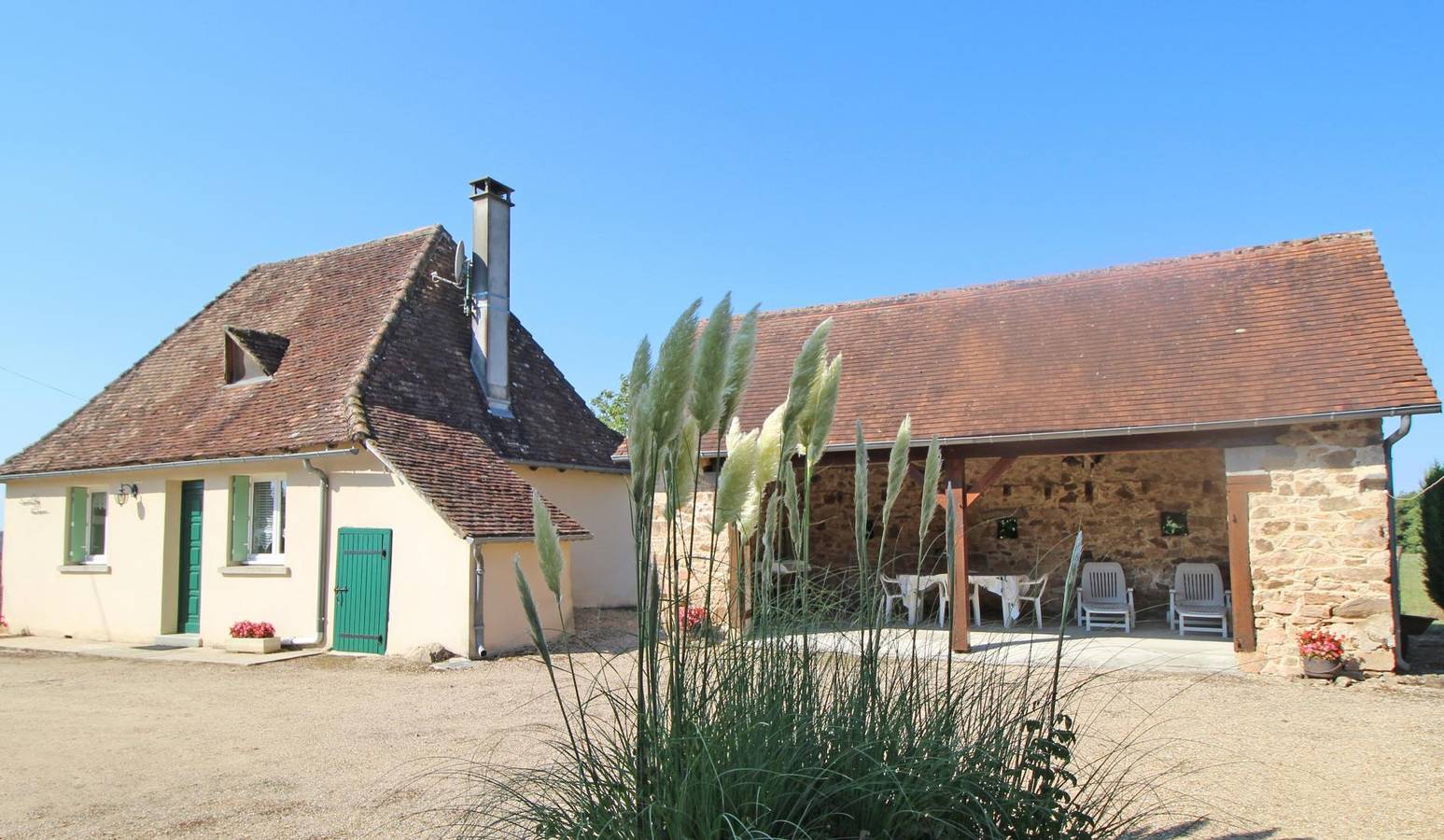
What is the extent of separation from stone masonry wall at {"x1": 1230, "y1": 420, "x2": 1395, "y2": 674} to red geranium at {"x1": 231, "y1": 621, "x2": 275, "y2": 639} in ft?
34.4

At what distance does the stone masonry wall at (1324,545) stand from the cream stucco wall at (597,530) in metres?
8.23

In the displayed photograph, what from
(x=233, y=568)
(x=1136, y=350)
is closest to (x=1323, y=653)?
(x=1136, y=350)

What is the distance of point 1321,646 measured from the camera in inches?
314

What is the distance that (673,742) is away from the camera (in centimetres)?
245

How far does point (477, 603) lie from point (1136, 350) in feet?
25.3

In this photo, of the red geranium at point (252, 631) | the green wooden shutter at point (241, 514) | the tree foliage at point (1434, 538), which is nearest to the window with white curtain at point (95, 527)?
the green wooden shutter at point (241, 514)

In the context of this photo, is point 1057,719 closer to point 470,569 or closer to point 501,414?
point 470,569

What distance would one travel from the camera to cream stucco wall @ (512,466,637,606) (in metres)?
14.0

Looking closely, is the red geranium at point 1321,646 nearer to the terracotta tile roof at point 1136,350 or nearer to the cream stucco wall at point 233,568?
the terracotta tile roof at point 1136,350

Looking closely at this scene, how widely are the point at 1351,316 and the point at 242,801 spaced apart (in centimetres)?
1027

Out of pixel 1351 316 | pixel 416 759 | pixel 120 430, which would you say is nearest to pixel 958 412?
pixel 1351 316

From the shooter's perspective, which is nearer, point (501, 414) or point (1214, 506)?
point (1214, 506)

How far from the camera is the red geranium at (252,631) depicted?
10.8 m

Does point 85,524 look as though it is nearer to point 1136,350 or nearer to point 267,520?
point 267,520
